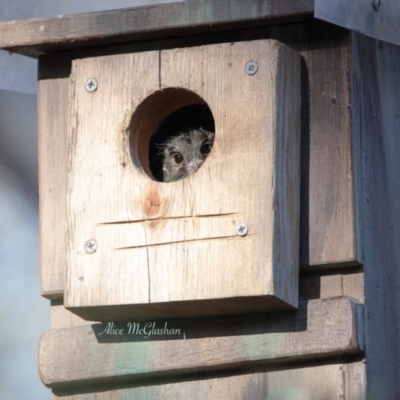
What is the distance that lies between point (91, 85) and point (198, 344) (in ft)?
2.00

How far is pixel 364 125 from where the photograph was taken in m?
3.44

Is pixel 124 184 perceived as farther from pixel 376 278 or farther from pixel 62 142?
pixel 376 278

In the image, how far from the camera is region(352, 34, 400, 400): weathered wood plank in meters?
3.37

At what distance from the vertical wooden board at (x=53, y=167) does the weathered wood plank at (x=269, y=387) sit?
1.07 ft

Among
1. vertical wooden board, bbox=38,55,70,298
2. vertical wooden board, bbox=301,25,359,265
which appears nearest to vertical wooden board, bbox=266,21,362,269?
vertical wooden board, bbox=301,25,359,265

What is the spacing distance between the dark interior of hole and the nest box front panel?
0.11m

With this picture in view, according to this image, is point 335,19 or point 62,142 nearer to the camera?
point 335,19

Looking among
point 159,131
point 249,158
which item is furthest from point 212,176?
point 159,131

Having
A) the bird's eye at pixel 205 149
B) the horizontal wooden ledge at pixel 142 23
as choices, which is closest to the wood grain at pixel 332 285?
the bird's eye at pixel 205 149

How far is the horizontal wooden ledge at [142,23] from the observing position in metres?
3.43

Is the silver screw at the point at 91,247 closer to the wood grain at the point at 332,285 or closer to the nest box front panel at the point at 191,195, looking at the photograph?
the nest box front panel at the point at 191,195

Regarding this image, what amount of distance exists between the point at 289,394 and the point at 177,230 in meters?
0.41

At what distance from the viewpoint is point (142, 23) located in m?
3.54

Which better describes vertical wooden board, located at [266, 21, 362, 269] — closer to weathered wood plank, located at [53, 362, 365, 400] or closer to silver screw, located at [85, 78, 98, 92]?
weathered wood plank, located at [53, 362, 365, 400]
